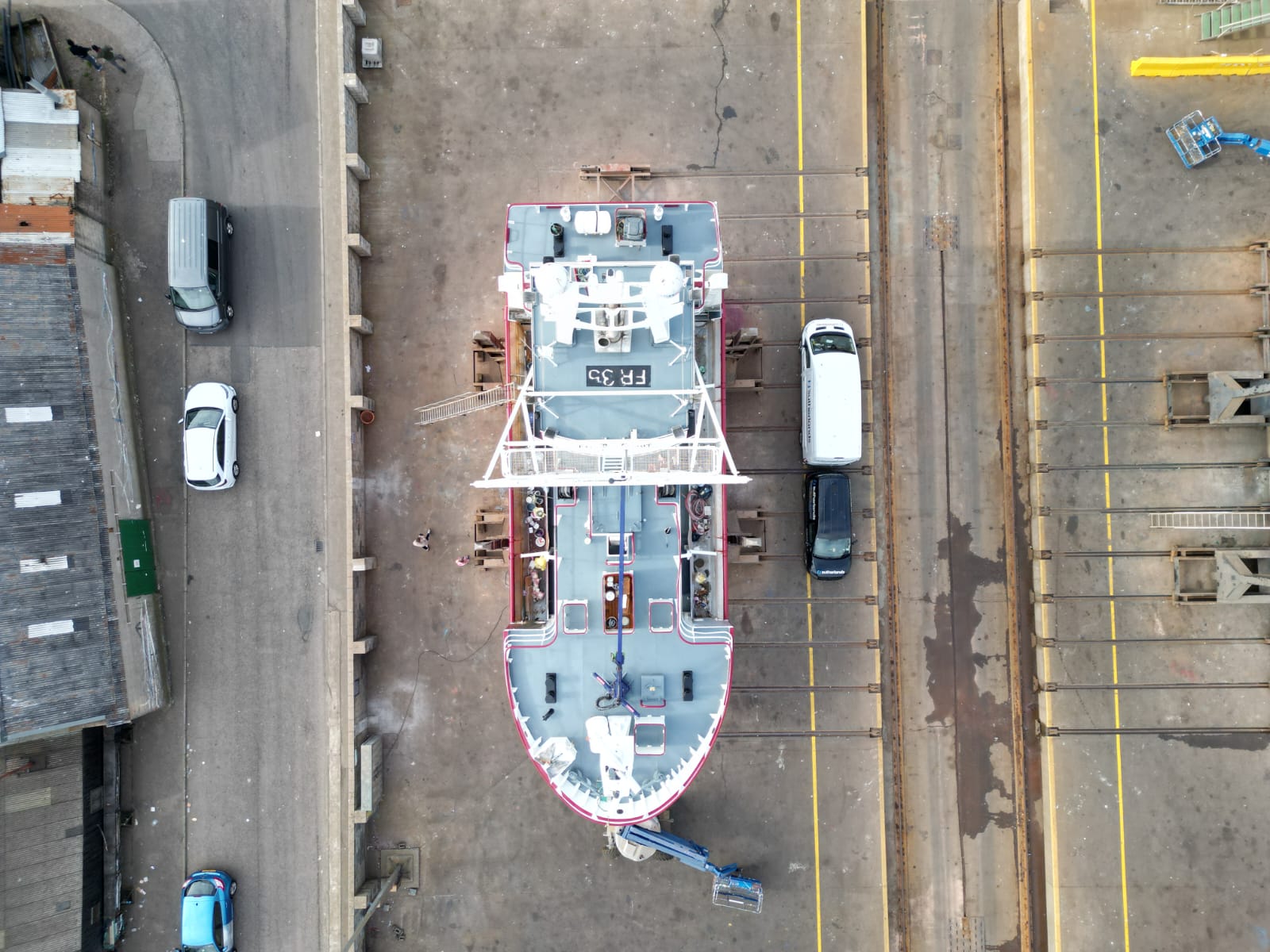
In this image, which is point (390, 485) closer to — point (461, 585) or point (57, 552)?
point (461, 585)

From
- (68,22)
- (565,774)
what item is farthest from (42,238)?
(565,774)

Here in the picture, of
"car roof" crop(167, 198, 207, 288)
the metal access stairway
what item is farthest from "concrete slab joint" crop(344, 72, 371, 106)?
the metal access stairway

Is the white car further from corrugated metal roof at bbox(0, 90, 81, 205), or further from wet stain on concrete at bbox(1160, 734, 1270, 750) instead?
wet stain on concrete at bbox(1160, 734, 1270, 750)

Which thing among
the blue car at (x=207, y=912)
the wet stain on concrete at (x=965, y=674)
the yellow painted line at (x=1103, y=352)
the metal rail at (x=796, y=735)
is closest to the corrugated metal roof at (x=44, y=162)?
the blue car at (x=207, y=912)

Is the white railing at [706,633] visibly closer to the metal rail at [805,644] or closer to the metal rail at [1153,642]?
the metal rail at [805,644]

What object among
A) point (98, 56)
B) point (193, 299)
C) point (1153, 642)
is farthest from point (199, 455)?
point (1153, 642)

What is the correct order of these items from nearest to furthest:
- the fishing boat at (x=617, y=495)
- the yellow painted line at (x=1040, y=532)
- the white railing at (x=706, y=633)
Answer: the fishing boat at (x=617, y=495) → the white railing at (x=706, y=633) → the yellow painted line at (x=1040, y=532)

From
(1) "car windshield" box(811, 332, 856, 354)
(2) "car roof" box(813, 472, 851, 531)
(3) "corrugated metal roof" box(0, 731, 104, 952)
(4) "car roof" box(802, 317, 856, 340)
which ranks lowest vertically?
(3) "corrugated metal roof" box(0, 731, 104, 952)
